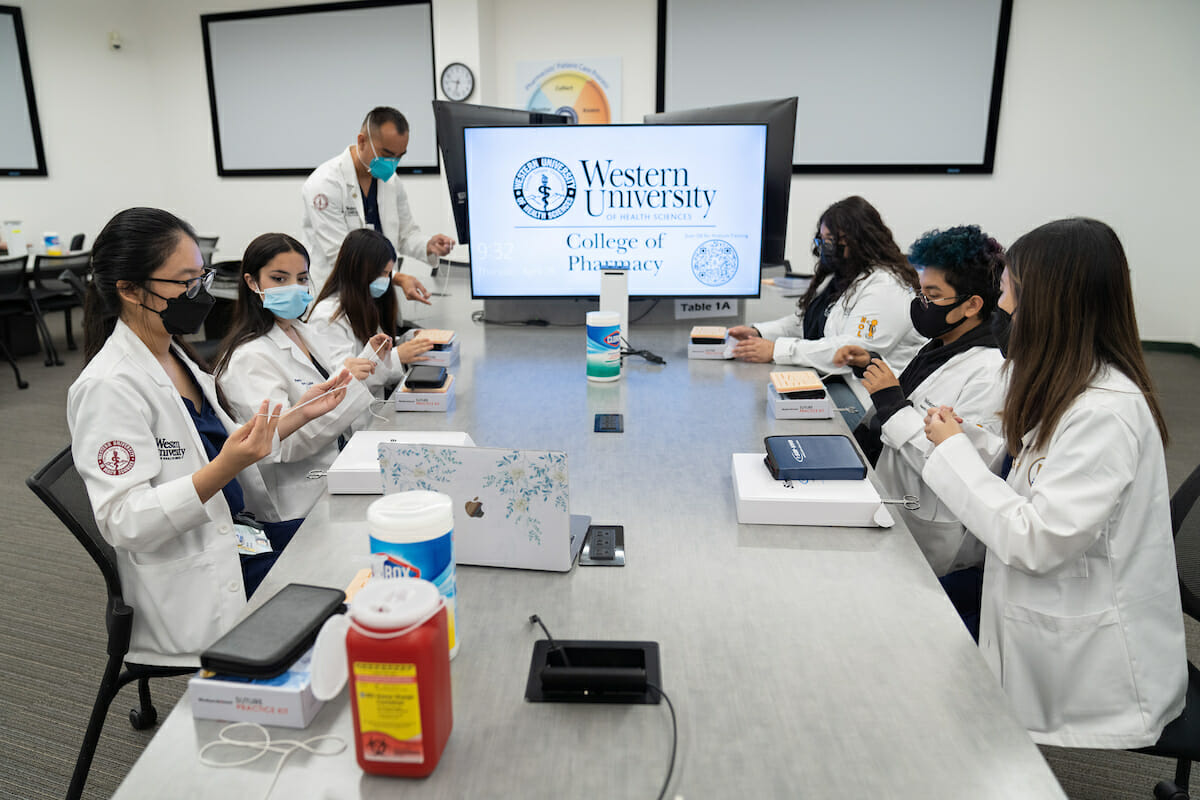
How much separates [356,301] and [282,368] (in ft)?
1.50

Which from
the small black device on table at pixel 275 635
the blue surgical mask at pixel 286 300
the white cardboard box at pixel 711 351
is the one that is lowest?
the small black device on table at pixel 275 635

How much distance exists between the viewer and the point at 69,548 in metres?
2.81

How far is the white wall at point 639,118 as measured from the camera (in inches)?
195

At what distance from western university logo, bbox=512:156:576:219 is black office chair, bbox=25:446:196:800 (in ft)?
5.07

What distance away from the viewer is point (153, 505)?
1278mm

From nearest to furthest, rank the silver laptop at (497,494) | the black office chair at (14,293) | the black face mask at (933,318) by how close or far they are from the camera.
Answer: the silver laptop at (497,494)
the black face mask at (933,318)
the black office chair at (14,293)

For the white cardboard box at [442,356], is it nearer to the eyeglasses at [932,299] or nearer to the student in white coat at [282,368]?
the student in white coat at [282,368]

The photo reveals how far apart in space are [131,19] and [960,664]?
7864 millimetres

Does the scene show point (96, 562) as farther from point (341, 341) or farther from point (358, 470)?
point (341, 341)

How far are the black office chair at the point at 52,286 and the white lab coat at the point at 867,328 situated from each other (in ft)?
14.4

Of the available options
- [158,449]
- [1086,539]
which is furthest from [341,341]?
[1086,539]

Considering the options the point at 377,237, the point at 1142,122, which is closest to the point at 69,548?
the point at 377,237

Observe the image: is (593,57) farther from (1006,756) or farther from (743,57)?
(1006,756)

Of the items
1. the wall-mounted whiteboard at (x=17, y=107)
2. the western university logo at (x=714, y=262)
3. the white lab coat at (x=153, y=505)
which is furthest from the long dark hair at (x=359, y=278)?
the wall-mounted whiteboard at (x=17, y=107)
